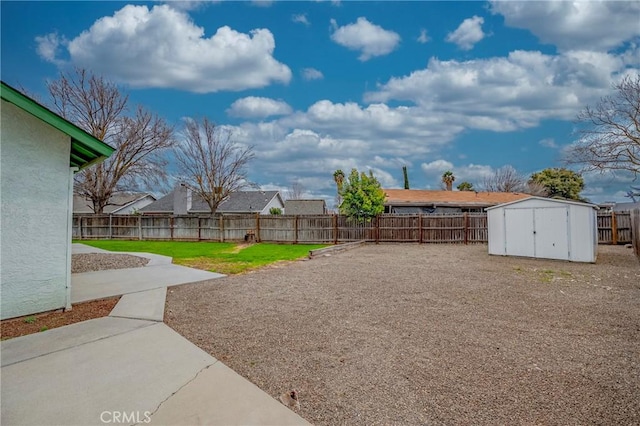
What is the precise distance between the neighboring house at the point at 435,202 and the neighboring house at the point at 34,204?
2039 cm

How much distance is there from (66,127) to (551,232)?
14.8 meters

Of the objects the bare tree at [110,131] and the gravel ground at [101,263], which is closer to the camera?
the gravel ground at [101,263]

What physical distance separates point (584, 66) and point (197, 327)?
60.2 ft

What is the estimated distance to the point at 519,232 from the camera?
42.3 feet

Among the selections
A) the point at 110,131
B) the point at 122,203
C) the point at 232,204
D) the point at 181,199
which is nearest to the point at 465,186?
the point at 232,204

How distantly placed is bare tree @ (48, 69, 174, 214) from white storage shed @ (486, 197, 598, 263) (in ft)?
84.3

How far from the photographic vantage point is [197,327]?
15.1 feet

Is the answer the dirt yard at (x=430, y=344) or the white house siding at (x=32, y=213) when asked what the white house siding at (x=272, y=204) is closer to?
the dirt yard at (x=430, y=344)

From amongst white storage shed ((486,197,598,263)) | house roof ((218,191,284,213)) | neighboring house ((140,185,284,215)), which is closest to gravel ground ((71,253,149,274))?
white storage shed ((486,197,598,263))

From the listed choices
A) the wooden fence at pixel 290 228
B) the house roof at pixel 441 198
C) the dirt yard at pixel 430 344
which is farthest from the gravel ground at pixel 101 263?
the house roof at pixel 441 198

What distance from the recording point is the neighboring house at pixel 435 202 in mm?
24328

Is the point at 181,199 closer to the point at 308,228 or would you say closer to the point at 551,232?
the point at 308,228

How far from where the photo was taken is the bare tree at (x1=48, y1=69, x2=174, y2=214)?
77.2 ft

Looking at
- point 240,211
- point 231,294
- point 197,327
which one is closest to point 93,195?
point 240,211
